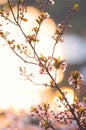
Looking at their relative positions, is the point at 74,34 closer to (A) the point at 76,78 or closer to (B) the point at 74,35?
(B) the point at 74,35

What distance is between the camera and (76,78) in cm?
279

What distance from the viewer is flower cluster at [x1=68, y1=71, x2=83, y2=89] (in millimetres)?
2783

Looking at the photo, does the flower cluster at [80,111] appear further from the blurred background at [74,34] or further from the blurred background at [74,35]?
the blurred background at [74,34]

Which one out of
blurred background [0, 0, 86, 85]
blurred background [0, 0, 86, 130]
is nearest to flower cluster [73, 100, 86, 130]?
blurred background [0, 0, 86, 130]

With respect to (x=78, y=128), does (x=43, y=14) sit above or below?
above

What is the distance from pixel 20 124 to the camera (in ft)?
18.5

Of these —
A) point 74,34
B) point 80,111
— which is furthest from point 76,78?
point 74,34

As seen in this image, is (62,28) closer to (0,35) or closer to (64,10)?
(0,35)

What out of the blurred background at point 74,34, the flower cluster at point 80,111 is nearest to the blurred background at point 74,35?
the blurred background at point 74,34

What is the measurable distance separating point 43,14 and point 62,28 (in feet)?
0.43

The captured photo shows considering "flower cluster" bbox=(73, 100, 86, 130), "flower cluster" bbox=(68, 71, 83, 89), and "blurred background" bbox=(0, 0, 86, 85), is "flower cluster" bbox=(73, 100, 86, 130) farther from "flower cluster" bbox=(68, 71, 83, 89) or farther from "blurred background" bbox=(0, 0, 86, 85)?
"blurred background" bbox=(0, 0, 86, 85)

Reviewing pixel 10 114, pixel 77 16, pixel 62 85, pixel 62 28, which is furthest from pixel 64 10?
pixel 62 28

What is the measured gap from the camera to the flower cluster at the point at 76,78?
9.13ft

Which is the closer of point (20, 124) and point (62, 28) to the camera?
point (62, 28)
